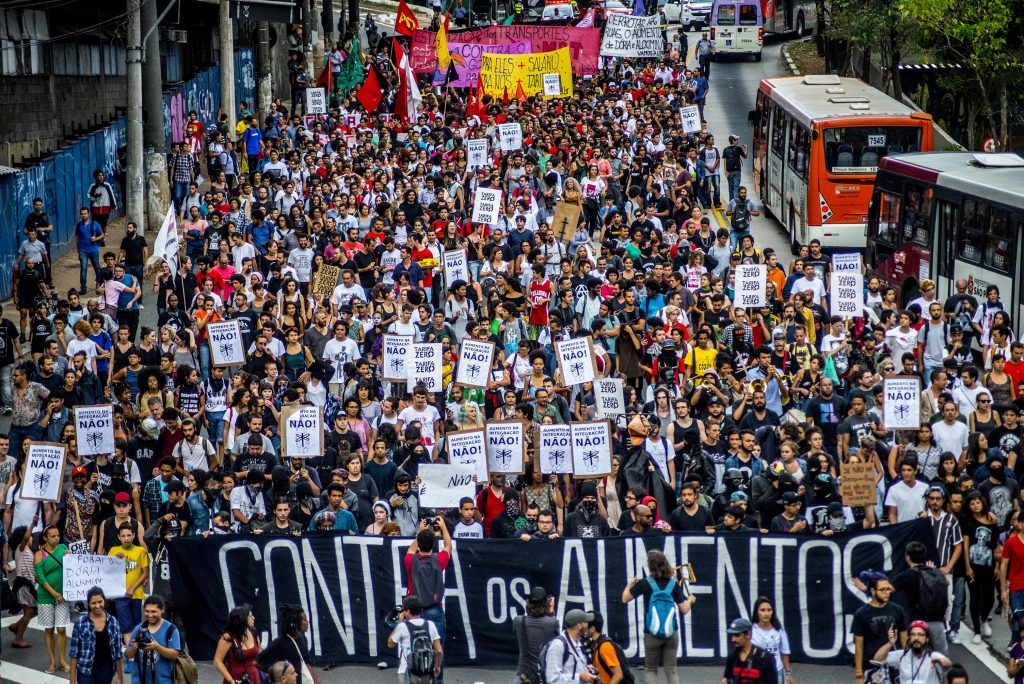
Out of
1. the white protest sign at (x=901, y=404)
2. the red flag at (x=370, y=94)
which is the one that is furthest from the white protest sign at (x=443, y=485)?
the red flag at (x=370, y=94)

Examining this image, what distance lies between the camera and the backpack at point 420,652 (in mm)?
11008

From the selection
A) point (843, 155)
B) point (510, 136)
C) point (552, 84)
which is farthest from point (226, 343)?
point (552, 84)

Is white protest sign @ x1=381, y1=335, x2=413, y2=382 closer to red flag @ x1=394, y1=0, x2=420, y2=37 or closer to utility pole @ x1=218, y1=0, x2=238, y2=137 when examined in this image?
utility pole @ x1=218, y1=0, x2=238, y2=137

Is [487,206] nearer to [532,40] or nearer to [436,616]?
[436,616]

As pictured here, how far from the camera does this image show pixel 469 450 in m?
13.7

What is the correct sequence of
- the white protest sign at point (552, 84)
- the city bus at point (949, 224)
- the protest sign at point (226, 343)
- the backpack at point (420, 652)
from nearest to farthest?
the backpack at point (420, 652)
the protest sign at point (226, 343)
the city bus at point (949, 224)
the white protest sign at point (552, 84)

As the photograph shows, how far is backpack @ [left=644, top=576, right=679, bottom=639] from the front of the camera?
37.8 feet

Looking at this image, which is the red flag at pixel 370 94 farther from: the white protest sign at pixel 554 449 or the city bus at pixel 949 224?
the white protest sign at pixel 554 449

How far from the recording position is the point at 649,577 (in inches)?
462

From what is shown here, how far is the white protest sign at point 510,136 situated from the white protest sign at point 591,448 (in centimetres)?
1437

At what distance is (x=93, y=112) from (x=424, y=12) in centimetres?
2825

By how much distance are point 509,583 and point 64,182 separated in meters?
18.5

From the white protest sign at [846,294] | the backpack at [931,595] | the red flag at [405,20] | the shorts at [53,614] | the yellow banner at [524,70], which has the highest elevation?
the red flag at [405,20]

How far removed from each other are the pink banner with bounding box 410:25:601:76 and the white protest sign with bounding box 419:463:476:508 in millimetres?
21498
